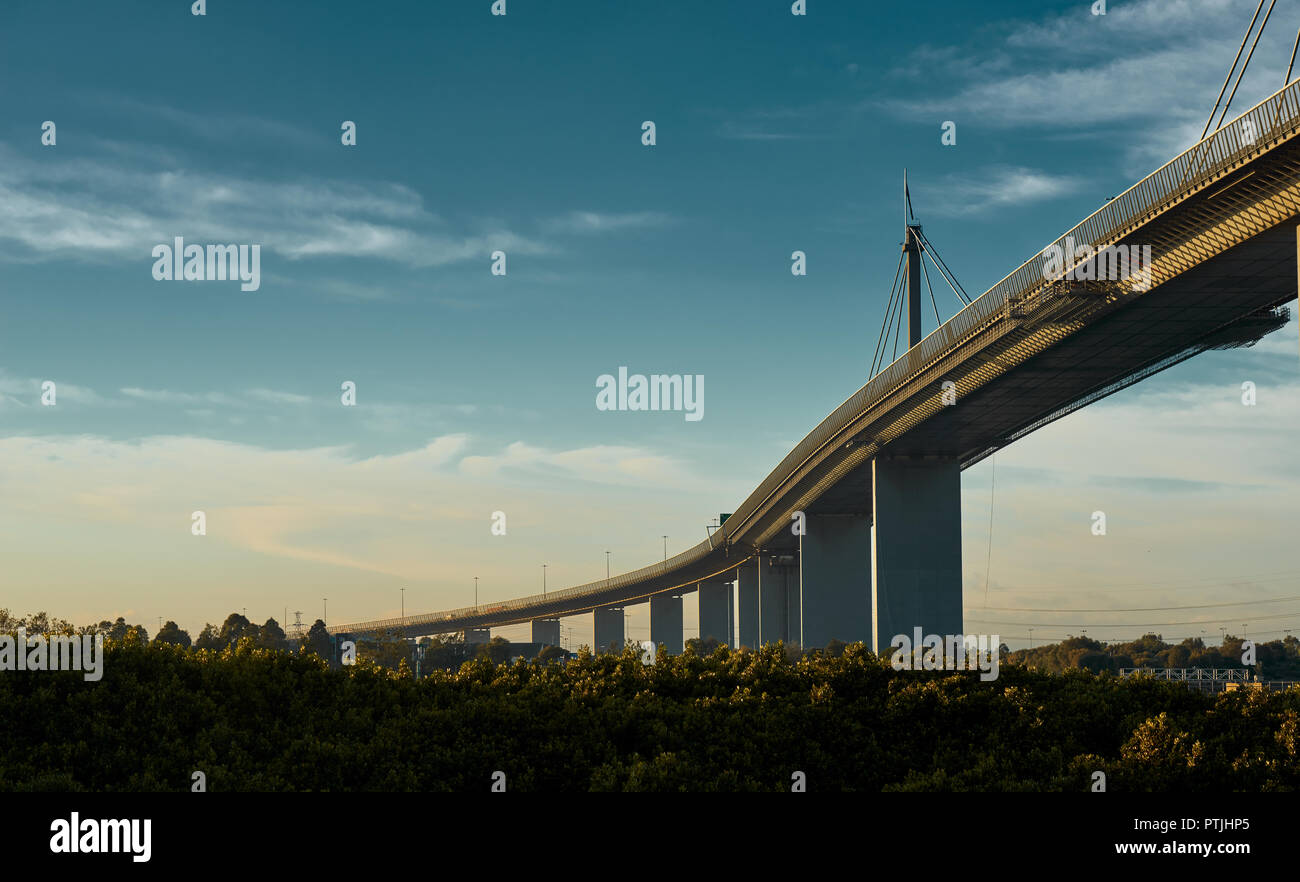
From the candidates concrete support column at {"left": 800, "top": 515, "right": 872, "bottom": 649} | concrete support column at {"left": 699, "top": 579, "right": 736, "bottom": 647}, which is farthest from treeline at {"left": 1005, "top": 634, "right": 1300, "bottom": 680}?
concrete support column at {"left": 699, "top": 579, "right": 736, "bottom": 647}

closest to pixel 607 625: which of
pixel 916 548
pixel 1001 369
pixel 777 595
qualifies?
pixel 777 595

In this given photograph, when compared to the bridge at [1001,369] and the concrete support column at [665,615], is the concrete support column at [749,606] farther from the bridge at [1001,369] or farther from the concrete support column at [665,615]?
the concrete support column at [665,615]

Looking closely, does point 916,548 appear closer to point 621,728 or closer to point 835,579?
point 835,579

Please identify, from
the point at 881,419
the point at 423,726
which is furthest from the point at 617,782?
the point at 881,419

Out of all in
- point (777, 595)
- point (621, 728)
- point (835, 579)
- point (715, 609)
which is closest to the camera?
point (621, 728)

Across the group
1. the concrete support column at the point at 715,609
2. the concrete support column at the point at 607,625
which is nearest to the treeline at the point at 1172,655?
the concrete support column at the point at 715,609
